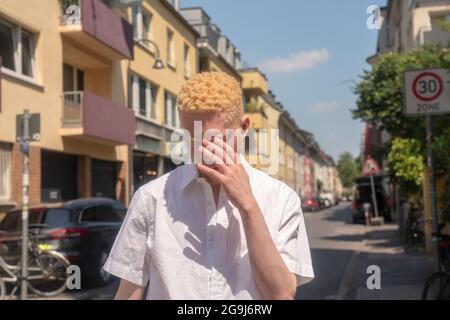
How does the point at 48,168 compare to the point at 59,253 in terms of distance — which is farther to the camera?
the point at 48,168

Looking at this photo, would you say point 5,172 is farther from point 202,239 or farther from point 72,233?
point 202,239

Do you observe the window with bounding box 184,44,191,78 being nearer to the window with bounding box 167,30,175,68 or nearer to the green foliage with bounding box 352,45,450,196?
the window with bounding box 167,30,175,68

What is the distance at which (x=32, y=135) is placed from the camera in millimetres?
8188

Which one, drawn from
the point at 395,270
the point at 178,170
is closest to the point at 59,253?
the point at 395,270

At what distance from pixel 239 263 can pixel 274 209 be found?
0.16 m

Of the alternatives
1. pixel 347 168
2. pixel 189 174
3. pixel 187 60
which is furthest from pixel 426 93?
pixel 347 168

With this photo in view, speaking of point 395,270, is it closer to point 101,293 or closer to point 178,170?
point 101,293

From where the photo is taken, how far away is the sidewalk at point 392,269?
8016 mm

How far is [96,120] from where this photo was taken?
14.7 metres

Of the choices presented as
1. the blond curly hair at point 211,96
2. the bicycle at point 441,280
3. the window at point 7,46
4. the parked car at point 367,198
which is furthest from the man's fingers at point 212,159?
the parked car at point 367,198

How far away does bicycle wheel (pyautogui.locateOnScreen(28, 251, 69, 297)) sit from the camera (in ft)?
29.2

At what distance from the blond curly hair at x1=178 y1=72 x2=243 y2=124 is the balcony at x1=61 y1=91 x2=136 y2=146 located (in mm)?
12290

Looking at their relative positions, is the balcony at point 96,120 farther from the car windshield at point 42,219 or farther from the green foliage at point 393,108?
the green foliage at point 393,108

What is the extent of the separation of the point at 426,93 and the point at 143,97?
A: 911cm
